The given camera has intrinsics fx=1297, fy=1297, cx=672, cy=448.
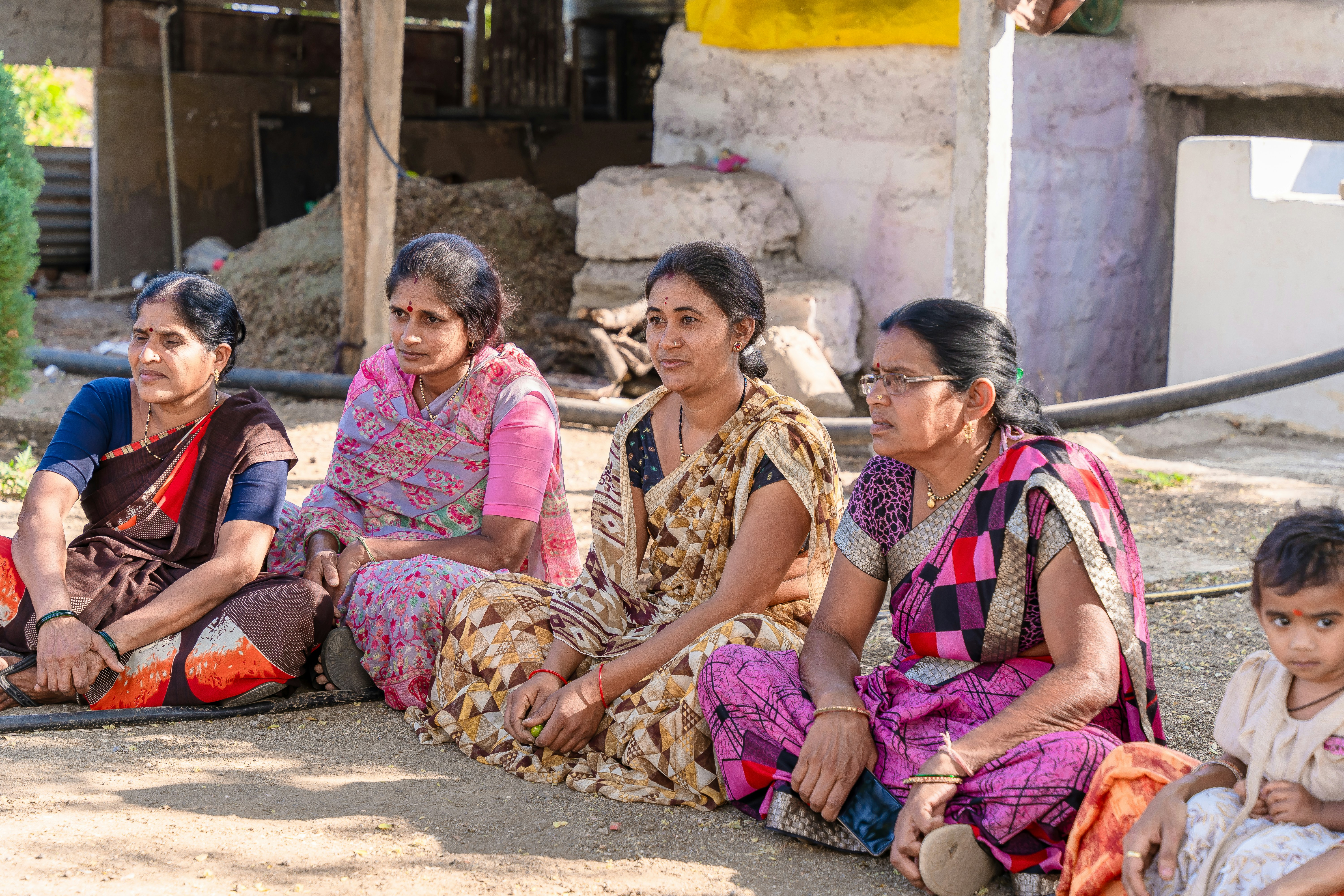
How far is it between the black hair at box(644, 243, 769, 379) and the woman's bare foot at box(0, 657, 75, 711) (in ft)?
6.02

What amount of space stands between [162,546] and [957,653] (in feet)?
7.07

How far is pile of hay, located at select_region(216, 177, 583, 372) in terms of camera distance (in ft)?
29.3

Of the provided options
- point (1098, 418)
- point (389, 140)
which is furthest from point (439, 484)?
point (389, 140)

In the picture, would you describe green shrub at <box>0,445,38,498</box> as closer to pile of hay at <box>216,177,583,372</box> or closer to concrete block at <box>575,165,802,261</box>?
pile of hay at <box>216,177,583,372</box>

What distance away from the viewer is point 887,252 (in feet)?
26.1

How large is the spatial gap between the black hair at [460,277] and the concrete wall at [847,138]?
13.5 ft

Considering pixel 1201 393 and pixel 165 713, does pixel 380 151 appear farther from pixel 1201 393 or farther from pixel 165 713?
pixel 165 713

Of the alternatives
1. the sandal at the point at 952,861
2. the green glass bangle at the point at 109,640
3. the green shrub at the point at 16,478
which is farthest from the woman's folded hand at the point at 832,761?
the green shrub at the point at 16,478

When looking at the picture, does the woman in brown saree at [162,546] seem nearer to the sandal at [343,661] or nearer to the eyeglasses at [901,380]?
the sandal at [343,661]

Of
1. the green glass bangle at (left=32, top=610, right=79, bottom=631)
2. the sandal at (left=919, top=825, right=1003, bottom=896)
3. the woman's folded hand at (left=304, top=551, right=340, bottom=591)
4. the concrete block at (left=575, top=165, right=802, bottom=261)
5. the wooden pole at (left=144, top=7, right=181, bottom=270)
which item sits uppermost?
the wooden pole at (left=144, top=7, right=181, bottom=270)

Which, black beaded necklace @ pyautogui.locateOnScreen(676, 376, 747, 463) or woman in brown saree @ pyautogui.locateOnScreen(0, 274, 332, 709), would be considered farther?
woman in brown saree @ pyautogui.locateOnScreen(0, 274, 332, 709)

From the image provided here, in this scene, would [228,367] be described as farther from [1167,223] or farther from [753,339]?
[1167,223]

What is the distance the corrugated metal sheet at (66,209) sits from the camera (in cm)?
1223

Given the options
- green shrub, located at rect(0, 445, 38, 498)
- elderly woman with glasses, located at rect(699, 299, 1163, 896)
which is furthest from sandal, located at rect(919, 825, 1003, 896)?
green shrub, located at rect(0, 445, 38, 498)
